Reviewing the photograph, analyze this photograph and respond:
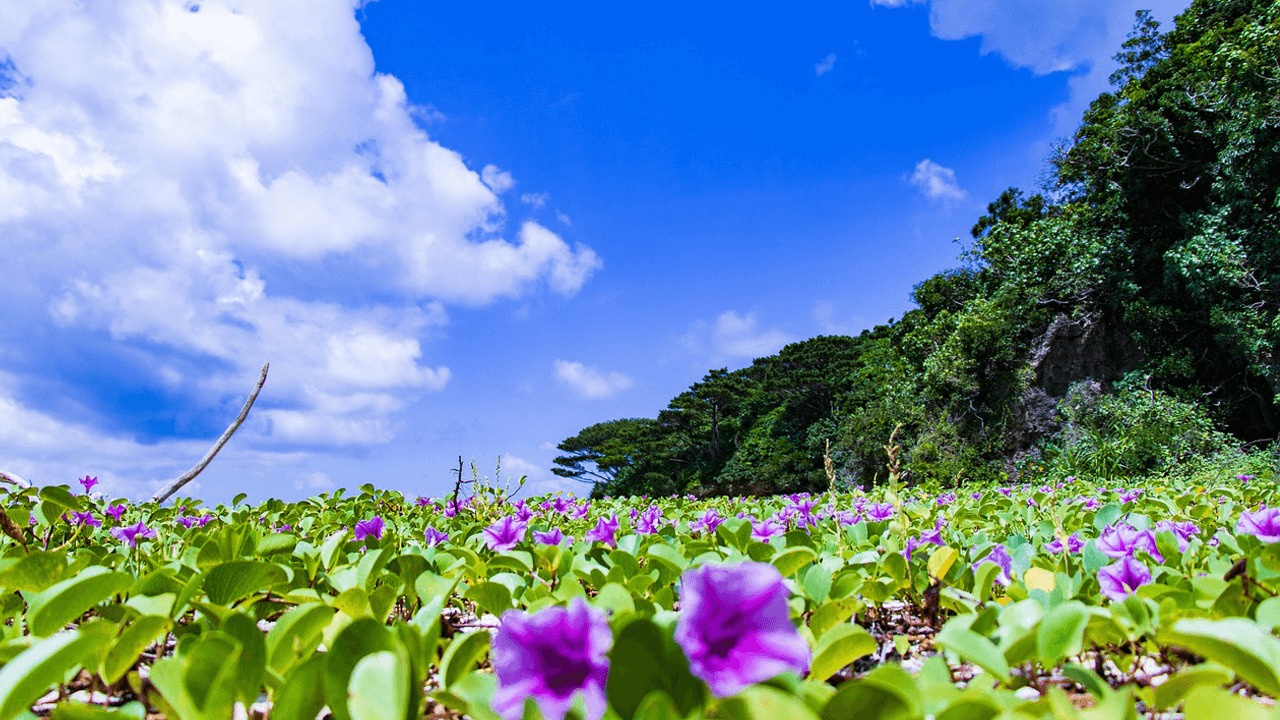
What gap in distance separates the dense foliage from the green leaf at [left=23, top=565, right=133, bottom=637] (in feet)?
42.7

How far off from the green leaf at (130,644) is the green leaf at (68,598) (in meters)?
0.11

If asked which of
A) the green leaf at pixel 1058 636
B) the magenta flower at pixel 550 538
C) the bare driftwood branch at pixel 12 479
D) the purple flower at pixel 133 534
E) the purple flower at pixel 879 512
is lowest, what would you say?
the green leaf at pixel 1058 636

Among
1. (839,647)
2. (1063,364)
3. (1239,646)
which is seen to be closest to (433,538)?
(839,647)

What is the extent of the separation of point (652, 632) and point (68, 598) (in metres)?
0.92

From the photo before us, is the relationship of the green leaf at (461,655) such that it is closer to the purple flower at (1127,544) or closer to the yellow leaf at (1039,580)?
the yellow leaf at (1039,580)

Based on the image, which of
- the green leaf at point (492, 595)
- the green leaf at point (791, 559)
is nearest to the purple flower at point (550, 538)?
the green leaf at point (492, 595)

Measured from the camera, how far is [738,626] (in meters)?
0.83

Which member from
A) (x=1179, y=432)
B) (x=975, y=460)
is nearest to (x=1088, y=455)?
(x=1179, y=432)

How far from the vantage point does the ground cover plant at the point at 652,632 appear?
78 centimetres

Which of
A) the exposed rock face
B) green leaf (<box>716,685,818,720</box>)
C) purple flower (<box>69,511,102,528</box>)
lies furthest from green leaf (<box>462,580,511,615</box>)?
the exposed rock face

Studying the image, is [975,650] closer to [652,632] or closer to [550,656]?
[652,632]

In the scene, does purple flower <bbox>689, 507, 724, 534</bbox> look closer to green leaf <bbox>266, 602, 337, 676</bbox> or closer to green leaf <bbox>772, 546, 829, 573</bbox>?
green leaf <bbox>772, 546, 829, 573</bbox>

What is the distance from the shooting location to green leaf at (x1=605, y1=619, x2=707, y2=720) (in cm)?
79

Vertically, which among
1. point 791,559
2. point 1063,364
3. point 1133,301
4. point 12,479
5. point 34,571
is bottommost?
point 791,559
